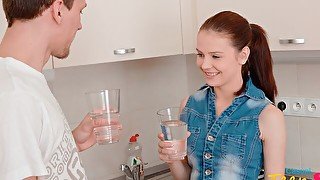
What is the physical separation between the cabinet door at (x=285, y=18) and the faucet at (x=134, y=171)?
801 mm

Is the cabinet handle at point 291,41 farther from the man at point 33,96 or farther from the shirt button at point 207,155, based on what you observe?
the man at point 33,96

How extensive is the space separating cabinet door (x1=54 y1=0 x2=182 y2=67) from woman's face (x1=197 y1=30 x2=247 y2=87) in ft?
1.02

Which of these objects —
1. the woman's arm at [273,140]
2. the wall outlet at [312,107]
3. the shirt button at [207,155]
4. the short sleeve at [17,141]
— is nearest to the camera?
the short sleeve at [17,141]

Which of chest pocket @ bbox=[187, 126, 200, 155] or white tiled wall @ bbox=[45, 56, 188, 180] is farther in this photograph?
white tiled wall @ bbox=[45, 56, 188, 180]

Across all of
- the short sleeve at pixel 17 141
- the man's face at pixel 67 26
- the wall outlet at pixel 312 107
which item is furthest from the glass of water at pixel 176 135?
the wall outlet at pixel 312 107

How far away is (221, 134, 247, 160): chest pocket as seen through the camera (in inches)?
71.2

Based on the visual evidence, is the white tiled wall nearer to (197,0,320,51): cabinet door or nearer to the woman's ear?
(197,0,320,51): cabinet door

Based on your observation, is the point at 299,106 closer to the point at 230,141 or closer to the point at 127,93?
the point at 230,141

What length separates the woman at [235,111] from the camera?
1784mm

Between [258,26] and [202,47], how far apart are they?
0.81ft

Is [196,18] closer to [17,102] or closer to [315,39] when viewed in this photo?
[315,39]

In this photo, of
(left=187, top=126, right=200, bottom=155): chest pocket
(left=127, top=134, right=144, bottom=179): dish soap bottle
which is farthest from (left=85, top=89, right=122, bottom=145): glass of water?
(left=127, top=134, right=144, bottom=179): dish soap bottle

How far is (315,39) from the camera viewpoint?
70.7 inches

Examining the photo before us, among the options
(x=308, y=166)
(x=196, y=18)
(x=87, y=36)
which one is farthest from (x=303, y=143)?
(x=87, y=36)
